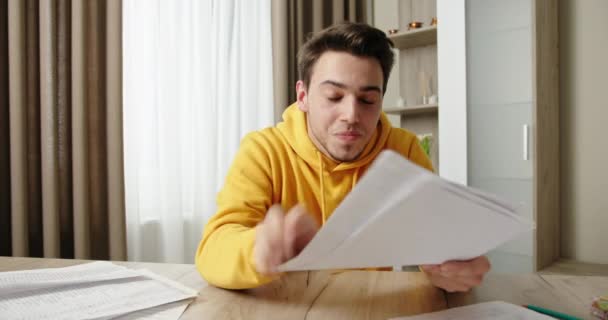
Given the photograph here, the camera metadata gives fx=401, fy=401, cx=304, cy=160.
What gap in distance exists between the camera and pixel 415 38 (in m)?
2.52

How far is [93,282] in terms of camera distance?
69 centimetres

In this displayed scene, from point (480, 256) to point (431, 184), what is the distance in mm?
315

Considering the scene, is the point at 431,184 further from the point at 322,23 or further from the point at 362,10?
the point at 362,10

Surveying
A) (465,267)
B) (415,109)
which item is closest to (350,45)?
(465,267)

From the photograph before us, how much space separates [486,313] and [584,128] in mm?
1881

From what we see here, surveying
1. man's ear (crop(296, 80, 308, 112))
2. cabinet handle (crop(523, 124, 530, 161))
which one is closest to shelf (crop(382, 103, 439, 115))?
cabinet handle (crop(523, 124, 530, 161))

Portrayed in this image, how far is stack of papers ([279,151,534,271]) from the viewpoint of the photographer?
1.16 ft

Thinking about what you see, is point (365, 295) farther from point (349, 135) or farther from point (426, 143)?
point (426, 143)

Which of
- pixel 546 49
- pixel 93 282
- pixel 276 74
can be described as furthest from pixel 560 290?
pixel 276 74

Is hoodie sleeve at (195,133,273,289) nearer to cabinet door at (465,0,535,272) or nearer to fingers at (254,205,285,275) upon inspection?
fingers at (254,205,285,275)

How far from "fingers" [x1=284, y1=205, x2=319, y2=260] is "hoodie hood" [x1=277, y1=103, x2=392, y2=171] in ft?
1.84

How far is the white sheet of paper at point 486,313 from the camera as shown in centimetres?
54

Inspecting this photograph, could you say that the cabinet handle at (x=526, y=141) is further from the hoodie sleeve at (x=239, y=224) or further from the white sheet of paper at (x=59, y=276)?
the white sheet of paper at (x=59, y=276)

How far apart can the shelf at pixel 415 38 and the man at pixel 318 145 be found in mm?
1461
